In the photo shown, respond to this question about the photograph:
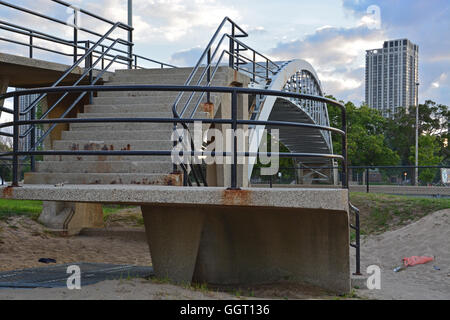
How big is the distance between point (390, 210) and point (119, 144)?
10777 millimetres

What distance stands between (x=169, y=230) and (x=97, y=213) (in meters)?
10.5

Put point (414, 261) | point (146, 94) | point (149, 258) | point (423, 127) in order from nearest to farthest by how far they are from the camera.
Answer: point (146, 94) < point (414, 261) < point (149, 258) < point (423, 127)

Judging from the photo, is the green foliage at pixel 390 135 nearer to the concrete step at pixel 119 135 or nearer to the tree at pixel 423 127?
the tree at pixel 423 127

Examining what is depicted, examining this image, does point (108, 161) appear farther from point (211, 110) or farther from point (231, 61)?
point (231, 61)

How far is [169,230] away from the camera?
5.94 m

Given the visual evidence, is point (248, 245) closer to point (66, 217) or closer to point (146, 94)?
point (146, 94)

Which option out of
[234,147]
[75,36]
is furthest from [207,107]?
[75,36]

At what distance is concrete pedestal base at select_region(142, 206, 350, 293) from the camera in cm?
599

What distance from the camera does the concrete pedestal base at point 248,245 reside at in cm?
599

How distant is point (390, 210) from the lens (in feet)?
53.7

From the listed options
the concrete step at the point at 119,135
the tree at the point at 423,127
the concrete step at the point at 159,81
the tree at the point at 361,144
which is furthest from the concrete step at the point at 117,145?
the tree at the point at 423,127

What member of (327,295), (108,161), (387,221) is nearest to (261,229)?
(327,295)

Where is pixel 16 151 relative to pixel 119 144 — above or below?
below

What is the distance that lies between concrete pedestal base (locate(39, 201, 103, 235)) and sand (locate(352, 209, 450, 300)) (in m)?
7.51
